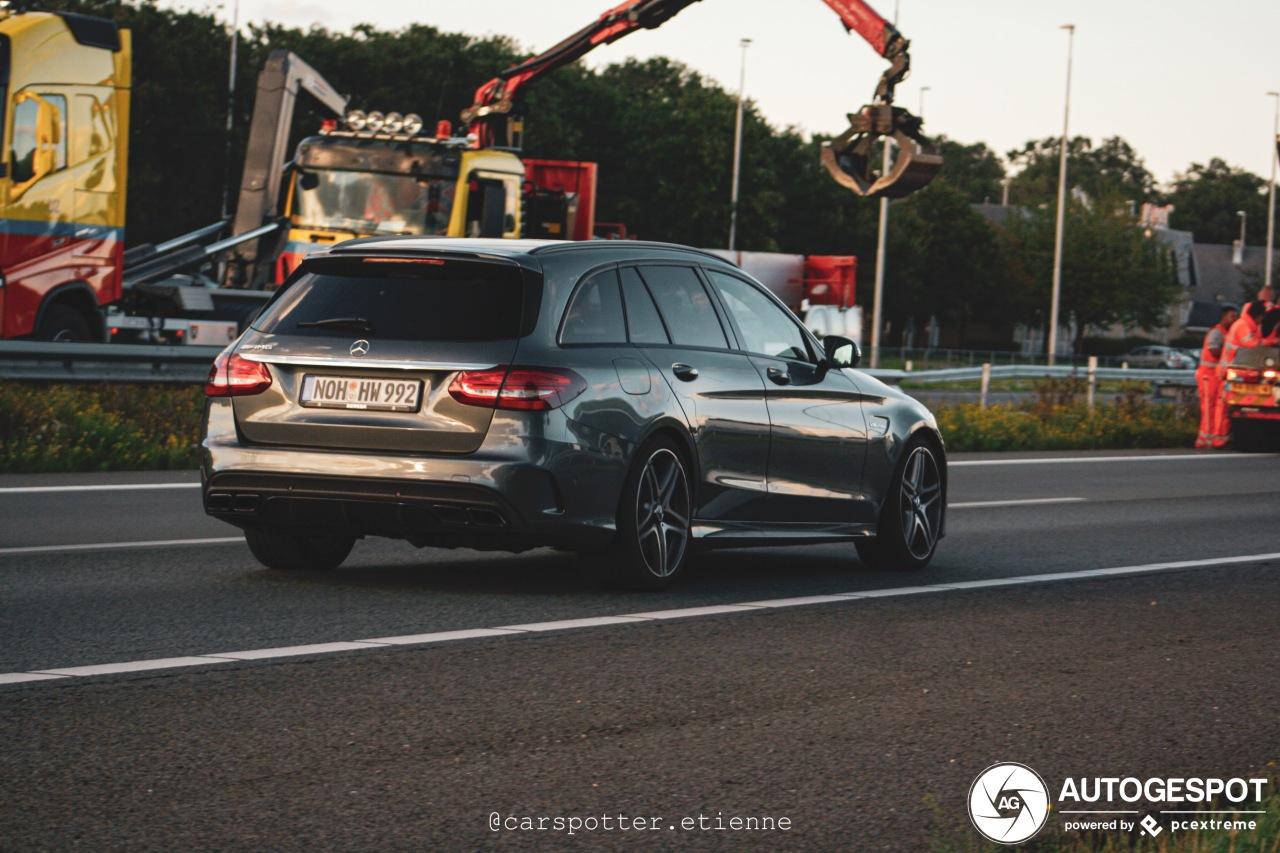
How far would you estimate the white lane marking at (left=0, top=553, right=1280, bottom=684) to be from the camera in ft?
21.1

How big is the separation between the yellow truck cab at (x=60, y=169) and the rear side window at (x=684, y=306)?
448 inches

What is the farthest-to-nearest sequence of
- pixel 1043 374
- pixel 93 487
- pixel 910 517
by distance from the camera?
pixel 1043 374 → pixel 93 487 → pixel 910 517

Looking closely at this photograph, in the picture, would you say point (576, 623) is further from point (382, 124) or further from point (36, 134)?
point (382, 124)

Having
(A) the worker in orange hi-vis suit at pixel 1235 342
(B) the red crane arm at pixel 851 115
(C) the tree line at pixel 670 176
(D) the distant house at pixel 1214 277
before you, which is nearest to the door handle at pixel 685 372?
(B) the red crane arm at pixel 851 115

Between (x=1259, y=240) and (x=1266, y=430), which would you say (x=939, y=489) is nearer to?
(x=1266, y=430)

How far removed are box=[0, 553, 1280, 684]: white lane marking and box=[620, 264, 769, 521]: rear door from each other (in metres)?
0.65

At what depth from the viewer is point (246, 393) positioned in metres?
8.45

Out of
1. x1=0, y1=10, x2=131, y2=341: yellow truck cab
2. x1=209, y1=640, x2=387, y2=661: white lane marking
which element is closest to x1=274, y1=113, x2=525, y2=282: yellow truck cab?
x1=0, y1=10, x2=131, y2=341: yellow truck cab

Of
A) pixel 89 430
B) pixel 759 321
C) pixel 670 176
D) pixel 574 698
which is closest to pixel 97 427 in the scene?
pixel 89 430

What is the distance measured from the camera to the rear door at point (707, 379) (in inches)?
351

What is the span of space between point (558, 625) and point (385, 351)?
147 cm

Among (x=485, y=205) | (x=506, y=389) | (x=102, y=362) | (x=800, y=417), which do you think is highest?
(x=485, y=205)

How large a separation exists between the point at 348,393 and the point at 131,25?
54972 mm

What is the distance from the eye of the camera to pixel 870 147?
2192 cm
